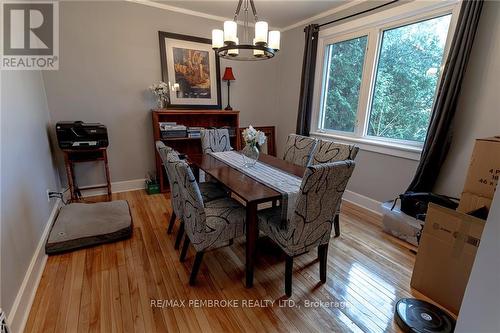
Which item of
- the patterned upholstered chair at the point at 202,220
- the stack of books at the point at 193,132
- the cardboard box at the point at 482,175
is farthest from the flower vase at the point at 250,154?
the cardboard box at the point at 482,175

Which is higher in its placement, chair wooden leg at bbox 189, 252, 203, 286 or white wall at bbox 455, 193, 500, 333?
white wall at bbox 455, 193, 500, 333

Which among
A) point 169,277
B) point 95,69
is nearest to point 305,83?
point 95,69

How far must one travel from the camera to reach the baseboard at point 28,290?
1.32 metres

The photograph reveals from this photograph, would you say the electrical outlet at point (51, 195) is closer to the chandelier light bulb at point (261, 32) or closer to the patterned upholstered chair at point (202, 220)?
the patterned upholstered chair at point (202, 220)

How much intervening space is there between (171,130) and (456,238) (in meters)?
3.03

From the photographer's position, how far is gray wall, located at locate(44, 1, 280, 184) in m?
2.78

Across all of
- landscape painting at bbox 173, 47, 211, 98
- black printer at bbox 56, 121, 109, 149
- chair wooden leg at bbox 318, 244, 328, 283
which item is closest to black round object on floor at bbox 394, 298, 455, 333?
chair wooden leg at bbox 318, 244, 328, 283

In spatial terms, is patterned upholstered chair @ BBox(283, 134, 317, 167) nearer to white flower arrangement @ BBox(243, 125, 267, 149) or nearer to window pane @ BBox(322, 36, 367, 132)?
white flower arrangement @ BBox(243, 125, 267, 149)

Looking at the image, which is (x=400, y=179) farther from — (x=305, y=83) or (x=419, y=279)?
(x=305, y=83)

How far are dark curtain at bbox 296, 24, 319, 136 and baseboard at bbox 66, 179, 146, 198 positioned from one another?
2475 millimetres

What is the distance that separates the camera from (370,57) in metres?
2.86

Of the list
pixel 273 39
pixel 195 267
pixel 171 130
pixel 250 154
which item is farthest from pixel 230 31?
pixel 171 130

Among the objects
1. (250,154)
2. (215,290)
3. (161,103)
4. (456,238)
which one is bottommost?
(215,290)

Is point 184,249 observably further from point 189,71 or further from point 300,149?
point 189,71
